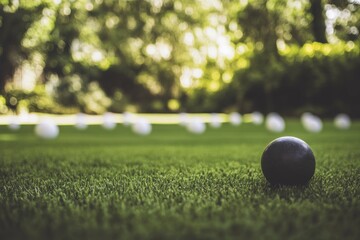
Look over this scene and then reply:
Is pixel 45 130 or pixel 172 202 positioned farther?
pixel 45 130

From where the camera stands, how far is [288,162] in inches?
152

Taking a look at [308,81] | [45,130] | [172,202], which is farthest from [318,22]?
[172,202]

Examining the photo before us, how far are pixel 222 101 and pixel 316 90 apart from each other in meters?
9.29

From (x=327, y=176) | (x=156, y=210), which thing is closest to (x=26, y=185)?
(x=156, y=210)

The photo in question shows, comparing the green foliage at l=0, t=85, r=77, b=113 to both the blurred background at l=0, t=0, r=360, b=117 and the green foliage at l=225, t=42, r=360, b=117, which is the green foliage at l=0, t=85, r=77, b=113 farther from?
the green foliage at l=225, t=42, r=360, b=117

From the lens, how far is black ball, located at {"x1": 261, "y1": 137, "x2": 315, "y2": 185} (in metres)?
3.87

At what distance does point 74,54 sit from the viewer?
2378 cm

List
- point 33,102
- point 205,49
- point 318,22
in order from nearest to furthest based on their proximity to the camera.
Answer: point 318,22, point 33,102, point 205,49

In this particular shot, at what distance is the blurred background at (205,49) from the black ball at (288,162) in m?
11.4

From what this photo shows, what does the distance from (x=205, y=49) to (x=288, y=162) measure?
34.9 m

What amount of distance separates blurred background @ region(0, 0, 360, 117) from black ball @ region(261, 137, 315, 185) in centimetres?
1144

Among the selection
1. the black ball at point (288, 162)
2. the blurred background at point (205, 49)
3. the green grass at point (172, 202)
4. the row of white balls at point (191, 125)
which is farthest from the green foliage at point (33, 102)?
the black ball at point (288, 162)

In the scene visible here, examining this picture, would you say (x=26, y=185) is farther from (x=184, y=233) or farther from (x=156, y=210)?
(x=184, y=233)

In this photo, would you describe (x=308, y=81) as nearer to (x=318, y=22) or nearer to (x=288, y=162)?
(x=318, y=22)
